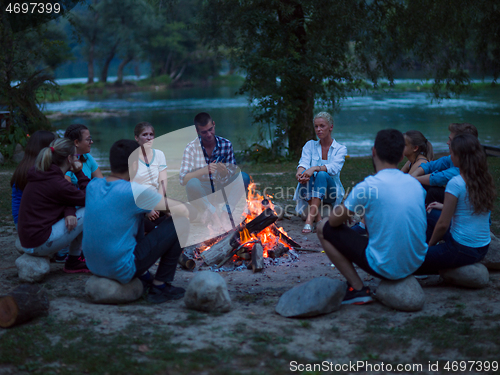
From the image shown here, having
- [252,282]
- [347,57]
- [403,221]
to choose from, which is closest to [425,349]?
[403,221]

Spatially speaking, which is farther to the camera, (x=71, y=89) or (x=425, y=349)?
(x=71, y=89)

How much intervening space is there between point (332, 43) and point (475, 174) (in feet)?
28.5

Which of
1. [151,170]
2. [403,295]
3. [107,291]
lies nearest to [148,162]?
[151,170]

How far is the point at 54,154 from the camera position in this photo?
4.48m

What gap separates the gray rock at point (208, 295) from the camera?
377 cm

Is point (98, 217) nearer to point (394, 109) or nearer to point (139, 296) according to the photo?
point (139, 296)

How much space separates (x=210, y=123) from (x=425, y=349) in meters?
3.92

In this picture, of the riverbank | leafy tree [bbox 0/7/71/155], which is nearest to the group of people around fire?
the riverbank

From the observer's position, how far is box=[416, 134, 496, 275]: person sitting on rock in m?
3.94

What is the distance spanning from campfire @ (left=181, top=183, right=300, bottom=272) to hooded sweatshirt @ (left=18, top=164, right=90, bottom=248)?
1.42 meters

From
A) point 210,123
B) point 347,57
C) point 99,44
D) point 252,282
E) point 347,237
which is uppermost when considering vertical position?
point 99,44

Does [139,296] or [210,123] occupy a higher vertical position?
[210,123]

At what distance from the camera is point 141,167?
19.1ft

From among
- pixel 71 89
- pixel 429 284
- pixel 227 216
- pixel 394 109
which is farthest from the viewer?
pixel 71 89
